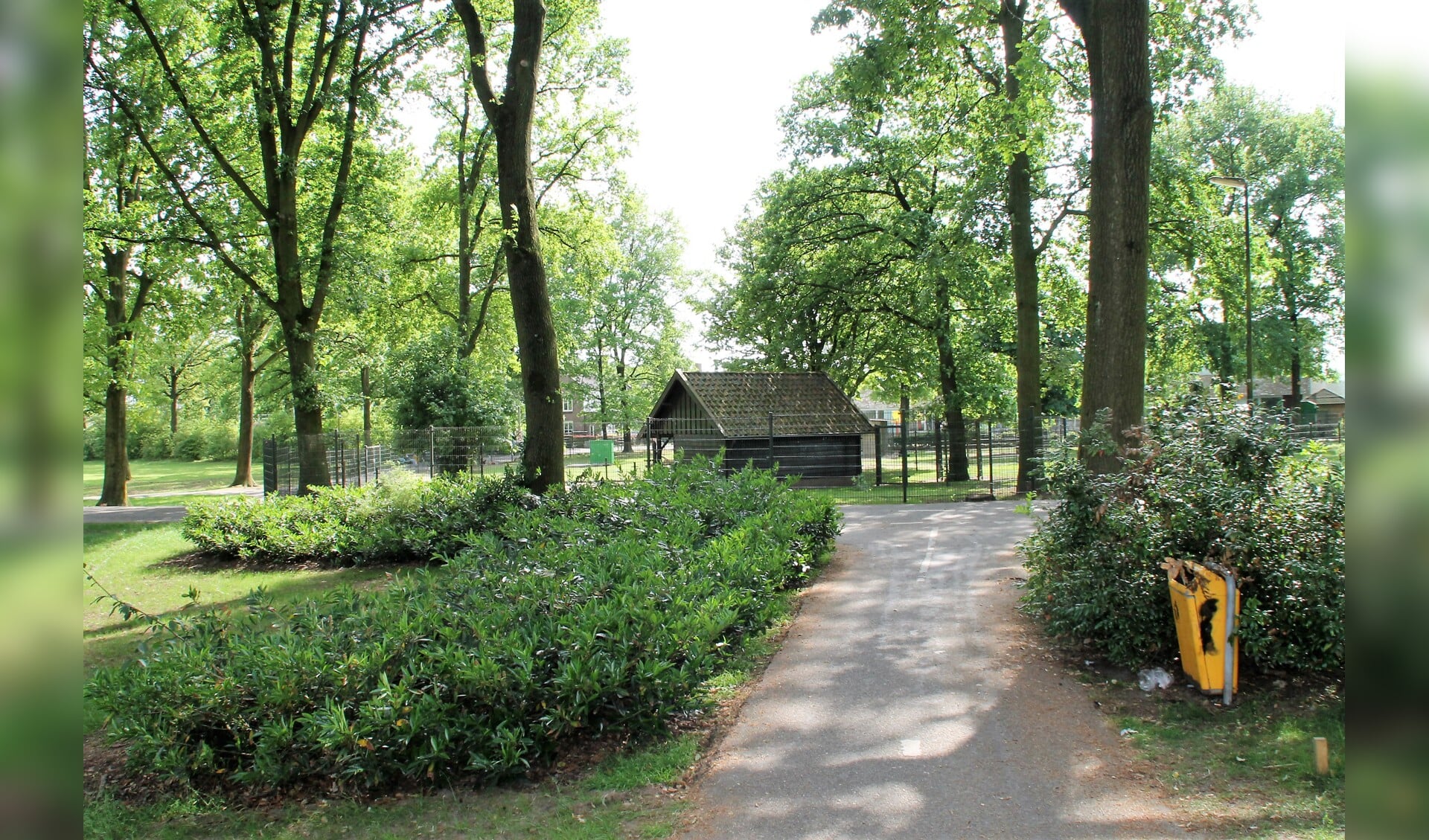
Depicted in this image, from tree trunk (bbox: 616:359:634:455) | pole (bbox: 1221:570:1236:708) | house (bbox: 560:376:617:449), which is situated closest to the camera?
pole (bbox: 1221:570:1236:708)

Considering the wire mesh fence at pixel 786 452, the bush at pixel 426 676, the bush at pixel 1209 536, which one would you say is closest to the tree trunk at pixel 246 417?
the wire mesh fence at pixel 786 452

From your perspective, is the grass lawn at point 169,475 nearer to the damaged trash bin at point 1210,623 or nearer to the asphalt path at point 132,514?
the asphalt path at point 132,514

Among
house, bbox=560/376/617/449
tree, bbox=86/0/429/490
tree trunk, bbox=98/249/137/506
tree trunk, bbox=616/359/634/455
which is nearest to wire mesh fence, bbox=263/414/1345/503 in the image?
tree, bbox=86/0/429/490

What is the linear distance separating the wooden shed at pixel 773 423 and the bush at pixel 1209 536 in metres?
17.0

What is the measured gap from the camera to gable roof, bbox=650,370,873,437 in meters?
27.1

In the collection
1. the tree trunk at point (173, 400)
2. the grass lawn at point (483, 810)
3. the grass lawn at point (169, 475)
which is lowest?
the grass lawn at point (169, 475)

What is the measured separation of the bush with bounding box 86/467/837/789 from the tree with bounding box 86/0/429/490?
40.5 ft

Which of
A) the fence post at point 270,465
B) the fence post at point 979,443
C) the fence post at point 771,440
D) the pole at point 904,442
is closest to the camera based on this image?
the fence post at point 270,465

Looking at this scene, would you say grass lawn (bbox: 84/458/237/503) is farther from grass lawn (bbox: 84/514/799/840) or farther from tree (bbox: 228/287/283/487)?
grass lawn (bbox: 84/514/799/840)

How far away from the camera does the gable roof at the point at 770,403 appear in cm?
2712

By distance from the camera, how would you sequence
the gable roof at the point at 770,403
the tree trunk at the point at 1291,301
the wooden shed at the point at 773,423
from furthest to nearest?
the tree trunk at the point at 1291,301
the gable roof at the point at 770,403
the wooden shed at the point at 773,423

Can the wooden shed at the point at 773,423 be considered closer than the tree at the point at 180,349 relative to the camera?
Yes
